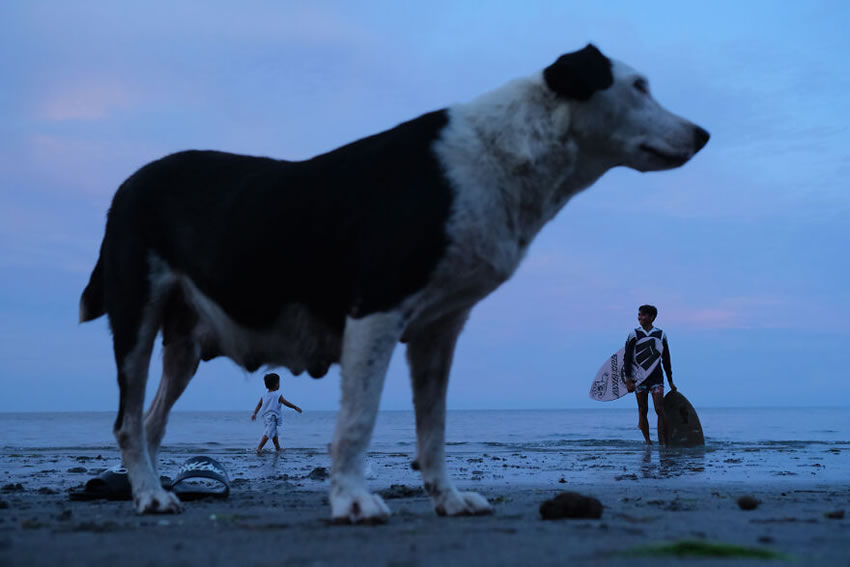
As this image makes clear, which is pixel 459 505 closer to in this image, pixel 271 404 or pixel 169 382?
pixel 169 382

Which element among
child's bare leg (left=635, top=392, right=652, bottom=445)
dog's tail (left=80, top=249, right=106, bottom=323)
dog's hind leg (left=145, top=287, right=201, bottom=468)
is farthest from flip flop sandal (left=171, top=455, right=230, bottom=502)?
child's bare leg (left=635, top=392, right=652, bottom=445)

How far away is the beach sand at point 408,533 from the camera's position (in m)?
2.38

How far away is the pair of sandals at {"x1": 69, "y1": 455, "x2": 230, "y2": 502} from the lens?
4.88m

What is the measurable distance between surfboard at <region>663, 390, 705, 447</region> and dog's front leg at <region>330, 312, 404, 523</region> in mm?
10357

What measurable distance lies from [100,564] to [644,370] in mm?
11733

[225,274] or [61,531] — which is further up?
[225,274]

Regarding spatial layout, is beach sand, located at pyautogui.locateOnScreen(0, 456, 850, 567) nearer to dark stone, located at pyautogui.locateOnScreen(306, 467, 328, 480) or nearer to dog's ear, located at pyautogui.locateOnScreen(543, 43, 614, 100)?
dog's ear, located at pyautogui.locateOnScreen(543, 43, 614, 100)

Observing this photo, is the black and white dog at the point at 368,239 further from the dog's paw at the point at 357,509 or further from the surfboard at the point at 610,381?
the surfboard at the point at 610,381

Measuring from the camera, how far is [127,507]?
172 inches

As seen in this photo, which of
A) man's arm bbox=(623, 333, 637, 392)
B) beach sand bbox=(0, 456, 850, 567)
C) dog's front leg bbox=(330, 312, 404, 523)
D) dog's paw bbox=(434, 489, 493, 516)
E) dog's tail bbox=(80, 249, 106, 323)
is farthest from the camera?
man's arm bbox=(623, 333, 637, 392)

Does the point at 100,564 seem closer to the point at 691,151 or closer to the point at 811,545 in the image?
the point at 811,545

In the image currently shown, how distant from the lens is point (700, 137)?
4.02 m

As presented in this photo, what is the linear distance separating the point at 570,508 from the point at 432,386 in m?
0.96

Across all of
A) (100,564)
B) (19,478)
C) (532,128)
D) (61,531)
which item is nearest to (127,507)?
(61,531)
